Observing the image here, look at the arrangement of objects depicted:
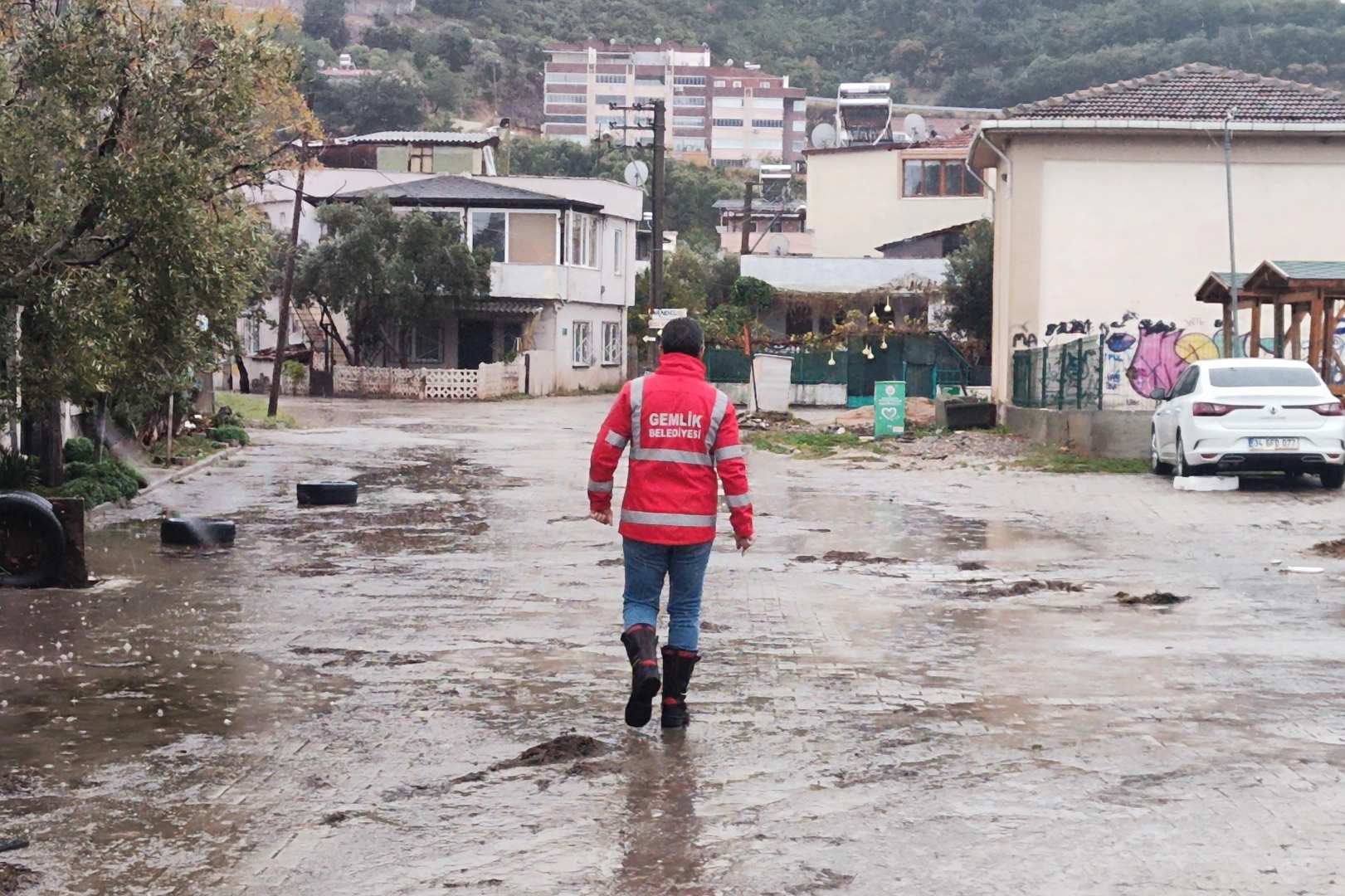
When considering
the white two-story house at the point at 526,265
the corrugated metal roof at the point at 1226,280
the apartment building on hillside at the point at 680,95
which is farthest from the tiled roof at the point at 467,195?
the apartment building on hillside at the point at 680,95

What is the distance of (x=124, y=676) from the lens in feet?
26.8

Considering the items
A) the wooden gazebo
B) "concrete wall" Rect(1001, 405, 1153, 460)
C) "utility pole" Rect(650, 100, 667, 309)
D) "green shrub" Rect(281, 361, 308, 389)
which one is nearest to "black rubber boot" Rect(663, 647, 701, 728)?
the wooden gazebo

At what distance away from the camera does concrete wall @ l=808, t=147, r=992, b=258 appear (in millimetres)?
67000

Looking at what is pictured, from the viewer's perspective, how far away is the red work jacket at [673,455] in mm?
7086

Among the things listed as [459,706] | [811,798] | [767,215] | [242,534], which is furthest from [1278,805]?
[767,215]

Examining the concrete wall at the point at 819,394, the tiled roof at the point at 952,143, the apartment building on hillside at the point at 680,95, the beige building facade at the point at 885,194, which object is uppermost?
the apartment building on hillside at the point at 680,95

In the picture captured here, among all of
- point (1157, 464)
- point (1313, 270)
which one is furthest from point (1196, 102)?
point (1157, 464)

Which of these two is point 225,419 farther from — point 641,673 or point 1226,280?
point 641,673

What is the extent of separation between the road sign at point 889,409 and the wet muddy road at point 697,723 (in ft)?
49.3

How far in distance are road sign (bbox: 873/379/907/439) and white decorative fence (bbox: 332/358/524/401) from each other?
23.6 metres

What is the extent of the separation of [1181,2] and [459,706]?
128330mm

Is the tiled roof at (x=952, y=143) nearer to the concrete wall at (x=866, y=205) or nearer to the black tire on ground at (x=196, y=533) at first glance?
the concrete wall at (x=866, y=205)

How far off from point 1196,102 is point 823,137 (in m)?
43.2

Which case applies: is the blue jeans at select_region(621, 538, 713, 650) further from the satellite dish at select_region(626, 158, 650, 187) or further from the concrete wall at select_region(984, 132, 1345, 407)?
the satellite dish at select_region(626, 158, 650, 187)
